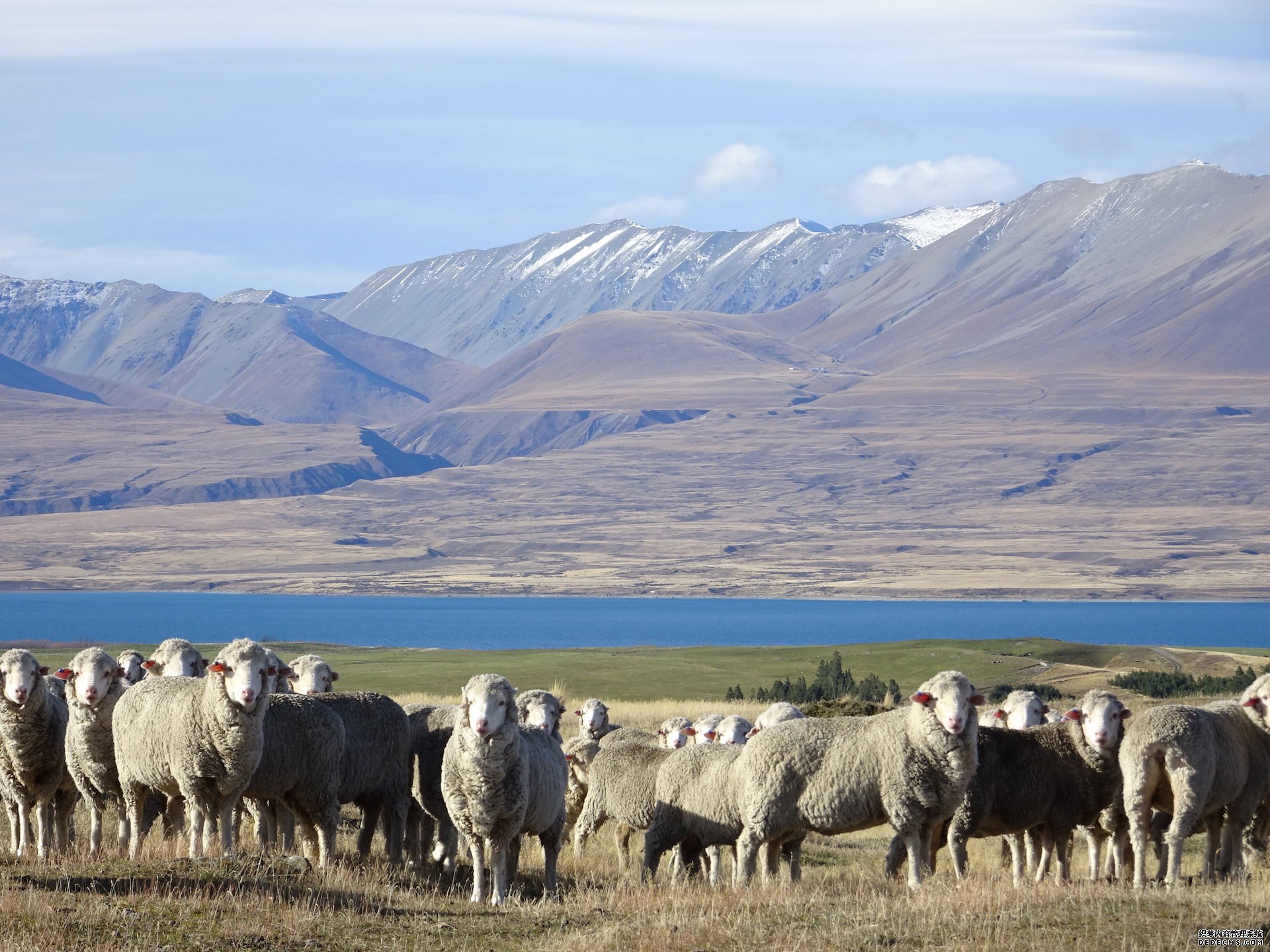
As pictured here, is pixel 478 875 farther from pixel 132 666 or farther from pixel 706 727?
pixel 132 666

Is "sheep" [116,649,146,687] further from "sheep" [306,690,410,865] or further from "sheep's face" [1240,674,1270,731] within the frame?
"sheep's face" [1240,674,1270,731]

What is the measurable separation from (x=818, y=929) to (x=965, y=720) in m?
3.38

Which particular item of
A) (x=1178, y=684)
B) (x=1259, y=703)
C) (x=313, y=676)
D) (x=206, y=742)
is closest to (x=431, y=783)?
(x=206, y=742)

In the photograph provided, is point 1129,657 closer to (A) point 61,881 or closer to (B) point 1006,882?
(B) point 1006,882

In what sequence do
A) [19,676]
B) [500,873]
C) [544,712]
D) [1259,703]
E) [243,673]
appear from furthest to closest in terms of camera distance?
[544,712]
[1259,703]
[19,676]
[243,673]
[500,873]

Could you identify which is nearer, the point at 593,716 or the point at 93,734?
the point at 93,734

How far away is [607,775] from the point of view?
17.0 m

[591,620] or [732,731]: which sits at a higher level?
[732,731]

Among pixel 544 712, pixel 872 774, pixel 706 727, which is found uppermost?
pixel 544 712

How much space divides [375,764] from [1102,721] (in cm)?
725

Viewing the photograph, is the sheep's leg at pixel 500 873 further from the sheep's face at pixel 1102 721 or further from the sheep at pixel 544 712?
the sheep's face at pixel 1102 721

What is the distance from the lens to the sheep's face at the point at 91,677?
15523mm

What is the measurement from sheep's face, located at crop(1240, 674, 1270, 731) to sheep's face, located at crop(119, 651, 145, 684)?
12538mm

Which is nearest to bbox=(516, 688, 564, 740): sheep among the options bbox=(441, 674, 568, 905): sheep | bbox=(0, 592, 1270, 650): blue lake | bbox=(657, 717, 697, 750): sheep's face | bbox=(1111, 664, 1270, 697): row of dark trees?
bbox=(657, 717, 697, 750): sheep's face
